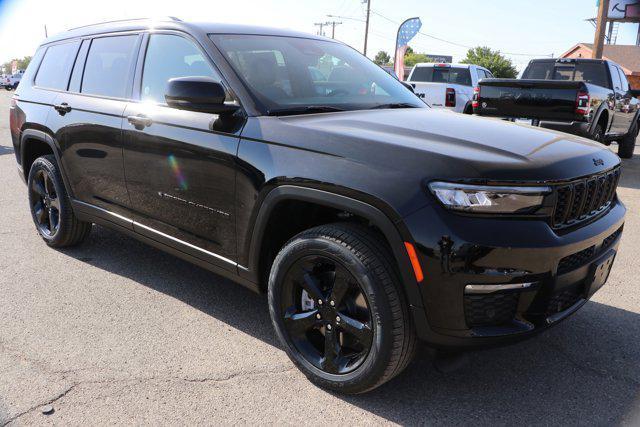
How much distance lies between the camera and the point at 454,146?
2.43 meters

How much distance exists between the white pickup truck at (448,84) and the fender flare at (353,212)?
912cm

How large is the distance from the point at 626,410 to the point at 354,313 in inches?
52.8

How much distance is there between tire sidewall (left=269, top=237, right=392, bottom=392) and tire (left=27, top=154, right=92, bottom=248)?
246cm

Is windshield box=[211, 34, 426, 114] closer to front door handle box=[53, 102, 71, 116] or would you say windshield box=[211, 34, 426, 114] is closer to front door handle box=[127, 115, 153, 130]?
front door handle box=[127, 115, 153, 130]

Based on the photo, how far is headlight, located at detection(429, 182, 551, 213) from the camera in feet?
7.21

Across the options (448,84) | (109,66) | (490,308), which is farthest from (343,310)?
(448,84)

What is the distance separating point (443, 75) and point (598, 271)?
12.4 metres

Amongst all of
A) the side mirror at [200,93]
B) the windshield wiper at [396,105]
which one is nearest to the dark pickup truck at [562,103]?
the windshield wiper at [396,105]

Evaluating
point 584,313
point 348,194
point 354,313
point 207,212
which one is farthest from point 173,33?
point 584,313

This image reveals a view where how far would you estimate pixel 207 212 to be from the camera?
309 centimetres

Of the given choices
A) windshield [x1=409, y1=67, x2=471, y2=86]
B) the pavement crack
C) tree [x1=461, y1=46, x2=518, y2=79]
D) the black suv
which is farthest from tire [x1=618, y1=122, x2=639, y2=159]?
tree [x1=461, y1=46, x2=518, y2=79]

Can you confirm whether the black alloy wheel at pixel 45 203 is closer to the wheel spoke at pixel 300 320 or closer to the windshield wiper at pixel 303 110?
the windshield wiper at pixel 303 110

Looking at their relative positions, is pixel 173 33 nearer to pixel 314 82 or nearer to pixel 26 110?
pixel 314 82

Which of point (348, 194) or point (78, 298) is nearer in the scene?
point (348, 194)
